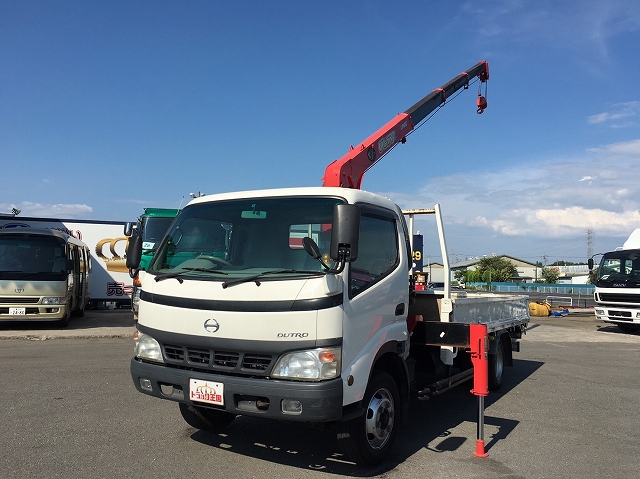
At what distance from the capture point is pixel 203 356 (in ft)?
14.1

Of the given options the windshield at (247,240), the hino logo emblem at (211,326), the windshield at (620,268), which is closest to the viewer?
the hino logo emblem at (211,326)

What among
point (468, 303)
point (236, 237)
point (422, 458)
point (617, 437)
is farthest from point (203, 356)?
point (617, 437)

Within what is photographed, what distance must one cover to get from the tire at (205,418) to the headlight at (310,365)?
1592mm

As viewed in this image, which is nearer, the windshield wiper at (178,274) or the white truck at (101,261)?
the windshield wiper at (178,274)

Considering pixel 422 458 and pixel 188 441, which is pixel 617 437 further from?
pixel 188 441

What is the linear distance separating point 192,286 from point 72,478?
5.64 feet

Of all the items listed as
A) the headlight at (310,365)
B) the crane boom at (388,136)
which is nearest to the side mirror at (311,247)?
the headlight at (310,365)

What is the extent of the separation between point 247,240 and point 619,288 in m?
15.6

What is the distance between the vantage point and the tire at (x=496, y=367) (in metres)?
7.82

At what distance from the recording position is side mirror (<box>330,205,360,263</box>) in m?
3.97

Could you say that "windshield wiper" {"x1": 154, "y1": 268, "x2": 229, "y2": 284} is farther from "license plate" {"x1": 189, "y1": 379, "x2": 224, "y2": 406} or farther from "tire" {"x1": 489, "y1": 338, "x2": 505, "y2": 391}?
"tire" {"x1": 489, "y1": 338, "x2": 505, "y2": 391}

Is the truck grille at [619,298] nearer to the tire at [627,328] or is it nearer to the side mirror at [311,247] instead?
the tire at [627,328]

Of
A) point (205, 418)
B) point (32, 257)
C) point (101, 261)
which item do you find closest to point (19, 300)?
point (32, 257)

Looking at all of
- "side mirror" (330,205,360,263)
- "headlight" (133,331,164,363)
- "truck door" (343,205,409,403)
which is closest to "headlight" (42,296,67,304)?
"headlight" (133,331,164,363)
